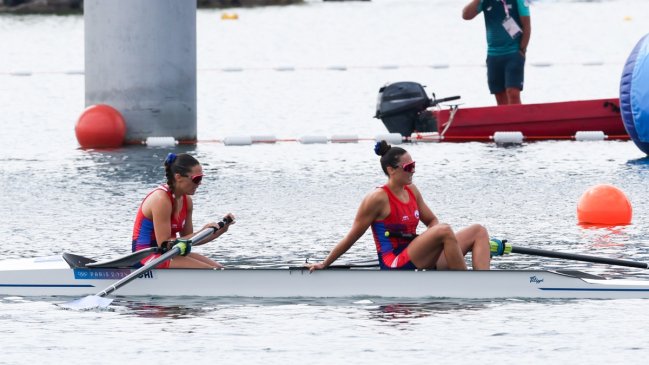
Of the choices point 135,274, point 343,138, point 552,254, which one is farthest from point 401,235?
point 343,138

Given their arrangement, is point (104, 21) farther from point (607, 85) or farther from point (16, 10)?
point (16, 10)

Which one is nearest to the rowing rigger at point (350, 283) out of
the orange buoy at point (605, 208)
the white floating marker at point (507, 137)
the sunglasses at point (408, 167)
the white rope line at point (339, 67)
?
the sunglasses at point (408, 167)

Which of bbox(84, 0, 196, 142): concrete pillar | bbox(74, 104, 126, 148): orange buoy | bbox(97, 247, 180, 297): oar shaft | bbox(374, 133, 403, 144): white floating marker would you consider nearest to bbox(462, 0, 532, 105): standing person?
bbox(374, 133, 403, 144): white floating marker

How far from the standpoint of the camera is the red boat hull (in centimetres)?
2169

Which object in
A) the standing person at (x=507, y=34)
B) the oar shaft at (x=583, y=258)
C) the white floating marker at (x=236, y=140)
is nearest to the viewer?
the oar shaft at (x=583, y=258)

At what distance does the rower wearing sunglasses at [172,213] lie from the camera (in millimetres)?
11281

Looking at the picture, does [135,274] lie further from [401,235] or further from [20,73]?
[20,73]

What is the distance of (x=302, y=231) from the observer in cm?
1445

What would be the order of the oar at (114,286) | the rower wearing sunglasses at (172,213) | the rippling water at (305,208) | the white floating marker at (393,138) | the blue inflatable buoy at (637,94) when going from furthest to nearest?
the white floating marker at (393,138)
the blue inflatable buoy at (637,94)
the rower wearing sunglasses at (172,213)
the oar at (114,286)
the rippling water at (305,208)

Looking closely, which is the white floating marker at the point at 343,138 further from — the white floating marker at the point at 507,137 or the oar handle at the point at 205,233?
the oar handle at the point at 205,233

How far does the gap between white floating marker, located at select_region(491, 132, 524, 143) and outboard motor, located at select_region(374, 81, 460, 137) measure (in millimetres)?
860

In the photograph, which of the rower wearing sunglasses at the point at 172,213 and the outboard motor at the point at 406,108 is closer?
the rower wearing sunglasses at the point at 172,213

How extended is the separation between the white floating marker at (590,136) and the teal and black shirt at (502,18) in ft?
4.83

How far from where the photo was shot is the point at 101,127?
824 inches
